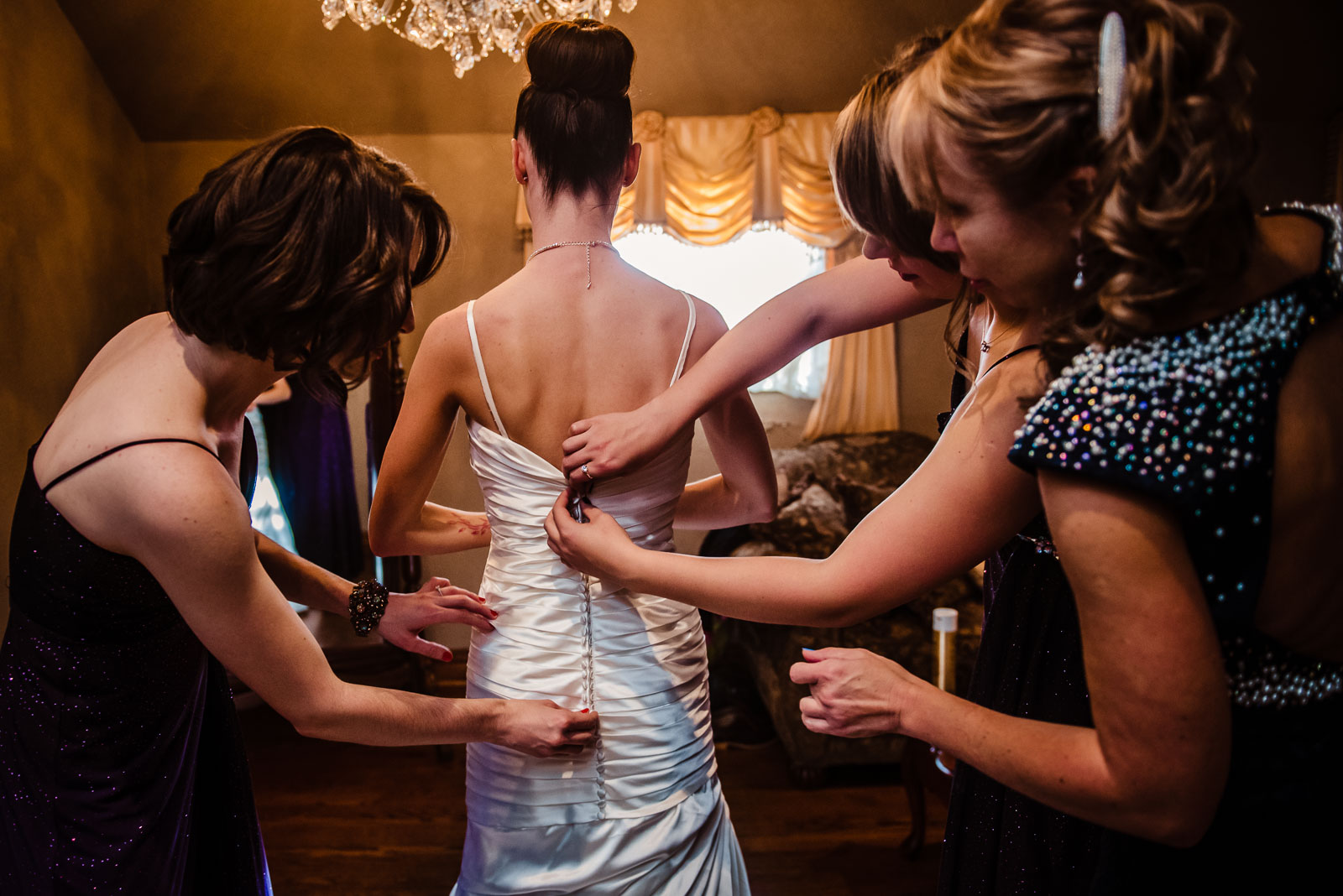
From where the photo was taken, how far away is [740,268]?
586 cm

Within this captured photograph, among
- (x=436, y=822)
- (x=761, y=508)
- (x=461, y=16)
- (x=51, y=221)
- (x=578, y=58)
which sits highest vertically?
(x=461, y=16)

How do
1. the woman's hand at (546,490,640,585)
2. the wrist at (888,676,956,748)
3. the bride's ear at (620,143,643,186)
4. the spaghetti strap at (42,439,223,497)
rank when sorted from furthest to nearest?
the bride's ear at (620,143,643,186)
the woman's hand at (546,490,640,585)
the spaghetti strap at (42,439,223,497)
the wrist at (888,676,956,748)

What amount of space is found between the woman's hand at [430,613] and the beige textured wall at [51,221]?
12.1 ft

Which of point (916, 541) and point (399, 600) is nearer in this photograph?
point (916, 541)

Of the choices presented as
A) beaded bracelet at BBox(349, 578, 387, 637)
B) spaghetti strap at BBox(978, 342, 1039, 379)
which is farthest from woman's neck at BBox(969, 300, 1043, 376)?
beaded bracelet at BBox(349, 578, 387, 637)

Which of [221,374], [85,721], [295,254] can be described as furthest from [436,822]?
[295,254]

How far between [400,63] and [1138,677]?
5.44 m

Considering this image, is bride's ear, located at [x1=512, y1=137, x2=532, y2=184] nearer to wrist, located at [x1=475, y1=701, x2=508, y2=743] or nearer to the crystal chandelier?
wrist, located at [x1=475, y1=701, x2=508, y2=743]

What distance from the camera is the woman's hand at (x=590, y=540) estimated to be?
48.8 inches

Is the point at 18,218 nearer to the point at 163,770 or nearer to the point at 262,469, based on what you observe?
the point at 262,469

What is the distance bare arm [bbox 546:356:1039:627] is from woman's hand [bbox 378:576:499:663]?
0.47 m

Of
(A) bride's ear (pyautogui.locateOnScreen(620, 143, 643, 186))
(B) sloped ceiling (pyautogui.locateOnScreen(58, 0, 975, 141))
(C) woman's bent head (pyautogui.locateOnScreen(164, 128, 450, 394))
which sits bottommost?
(C) woman's bent head (pyautogui.locateOnScreen(164, 128, 450, 394))

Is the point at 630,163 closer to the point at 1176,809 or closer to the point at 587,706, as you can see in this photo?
the point at 587,706

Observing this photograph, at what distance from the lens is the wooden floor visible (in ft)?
9.85
